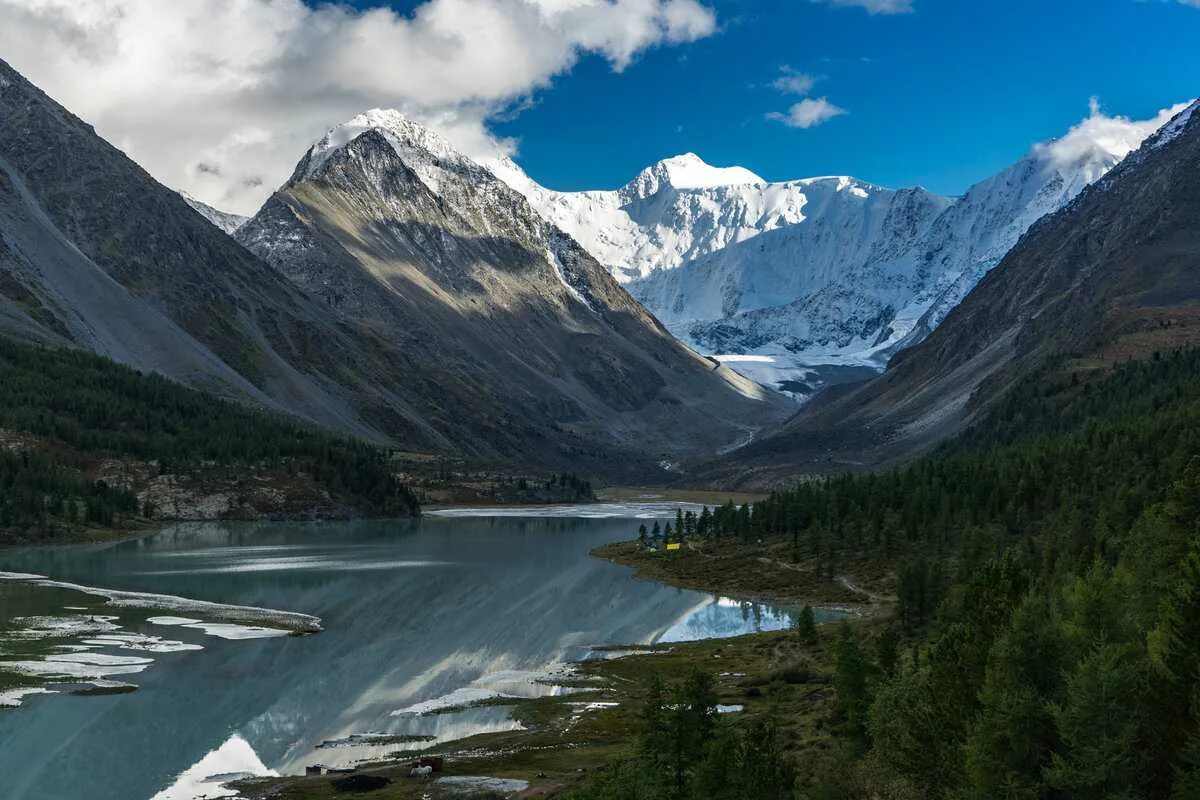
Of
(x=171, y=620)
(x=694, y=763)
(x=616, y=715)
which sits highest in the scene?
(x=694, y=763)

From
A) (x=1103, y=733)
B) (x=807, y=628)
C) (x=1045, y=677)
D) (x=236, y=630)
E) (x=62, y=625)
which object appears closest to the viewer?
(x=1103, y=733)

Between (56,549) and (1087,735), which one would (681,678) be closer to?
(1087,735)

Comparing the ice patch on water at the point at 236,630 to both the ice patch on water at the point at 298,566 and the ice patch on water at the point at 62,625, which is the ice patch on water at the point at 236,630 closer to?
the ice patch on water at the point at 62,625

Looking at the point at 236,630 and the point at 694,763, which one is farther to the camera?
the point at 236,630

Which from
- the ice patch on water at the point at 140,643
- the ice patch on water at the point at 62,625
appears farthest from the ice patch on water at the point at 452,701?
the ice patch on water at the point at 62,625

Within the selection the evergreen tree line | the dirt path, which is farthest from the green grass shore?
the evergreen tree line

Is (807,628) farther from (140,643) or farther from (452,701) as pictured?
(140,643)

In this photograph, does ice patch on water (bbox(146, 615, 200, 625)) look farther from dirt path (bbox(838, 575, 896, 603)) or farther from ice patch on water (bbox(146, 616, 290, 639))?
dirt path (bbox(838, 575, 896, 603))

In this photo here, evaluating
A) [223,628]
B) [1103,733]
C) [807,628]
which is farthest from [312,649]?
[1103,733]
